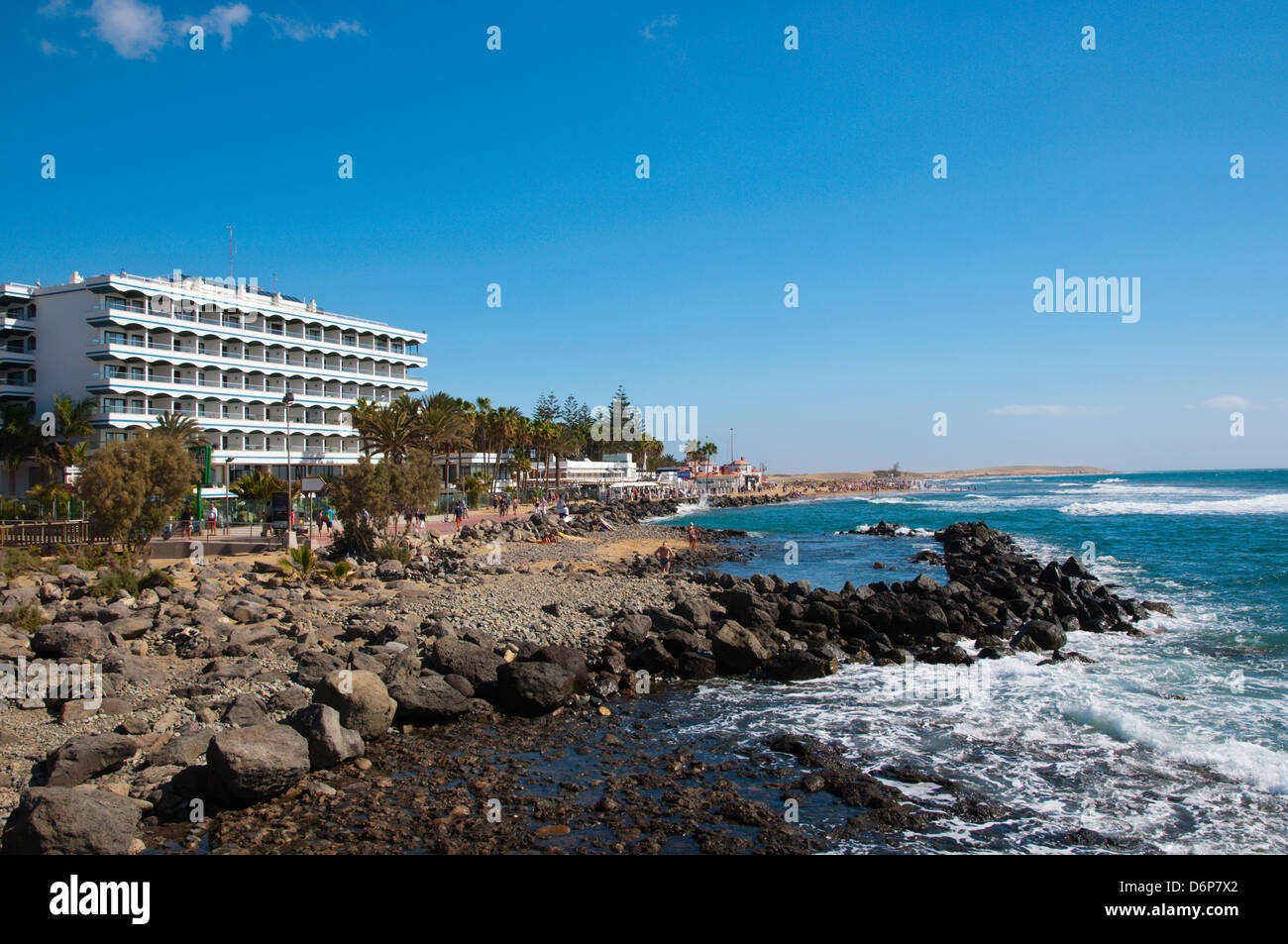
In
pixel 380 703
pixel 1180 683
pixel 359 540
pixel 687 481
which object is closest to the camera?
pixel 380 703

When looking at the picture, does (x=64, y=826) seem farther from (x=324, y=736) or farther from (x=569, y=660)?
(x=569, y=660)

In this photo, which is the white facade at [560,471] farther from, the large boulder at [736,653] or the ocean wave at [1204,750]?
the ocean wave at [1204,750]

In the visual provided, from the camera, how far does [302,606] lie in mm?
20469

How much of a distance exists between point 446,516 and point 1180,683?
4549 centimetres

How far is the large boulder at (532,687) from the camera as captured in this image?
1397cm

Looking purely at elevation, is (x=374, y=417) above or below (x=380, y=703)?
above

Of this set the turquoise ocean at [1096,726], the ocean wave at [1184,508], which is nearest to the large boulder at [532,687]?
the turquoise ocean at [1096,726]

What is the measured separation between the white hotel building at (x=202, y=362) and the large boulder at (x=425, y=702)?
3587cm

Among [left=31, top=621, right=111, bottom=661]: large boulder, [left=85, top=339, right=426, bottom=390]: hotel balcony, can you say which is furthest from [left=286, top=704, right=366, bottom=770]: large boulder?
[left=85, top=339, right=426, bottom=390]: hotel balcony

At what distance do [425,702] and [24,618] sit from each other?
11190mm

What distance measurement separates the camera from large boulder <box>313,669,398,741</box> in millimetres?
11977

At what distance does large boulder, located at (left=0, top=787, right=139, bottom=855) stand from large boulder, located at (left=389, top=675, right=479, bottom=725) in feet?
15.9

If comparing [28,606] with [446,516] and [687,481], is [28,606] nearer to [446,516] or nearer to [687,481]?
[446,516]
